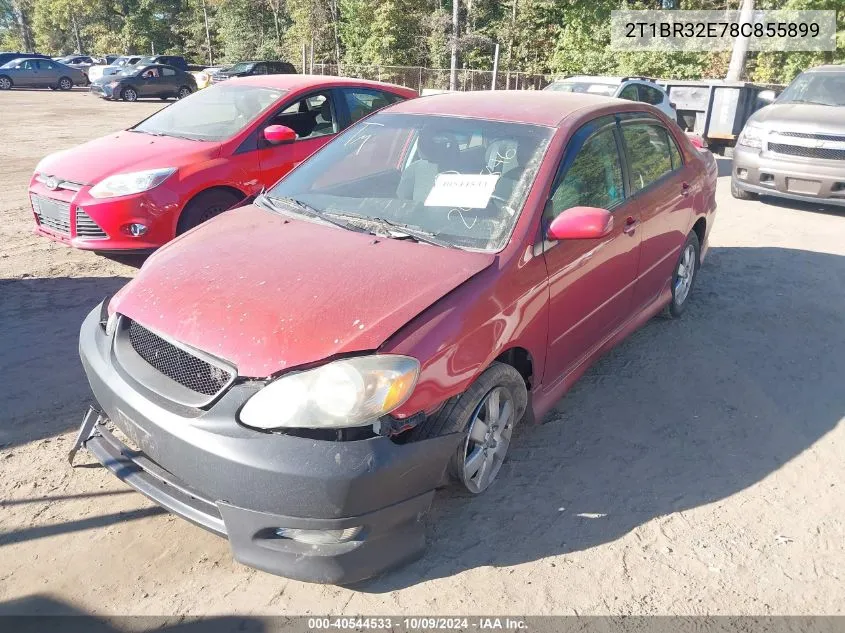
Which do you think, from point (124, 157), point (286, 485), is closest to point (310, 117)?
point (124, 157)

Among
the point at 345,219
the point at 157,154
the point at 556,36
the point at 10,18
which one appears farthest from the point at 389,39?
the point at 10,18

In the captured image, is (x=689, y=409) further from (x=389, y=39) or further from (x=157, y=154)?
(x=389, y=39)

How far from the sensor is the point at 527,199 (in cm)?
313

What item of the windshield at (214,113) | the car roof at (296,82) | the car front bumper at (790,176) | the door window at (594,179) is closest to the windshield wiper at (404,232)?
the door window at (594,179)

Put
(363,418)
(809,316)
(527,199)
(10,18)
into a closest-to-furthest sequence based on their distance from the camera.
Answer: (363,418) → (527,199) → (809,316) → (10,18)

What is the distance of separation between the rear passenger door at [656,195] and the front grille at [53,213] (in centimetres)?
444

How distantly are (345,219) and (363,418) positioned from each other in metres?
1.34

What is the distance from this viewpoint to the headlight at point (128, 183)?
5250 millimetres

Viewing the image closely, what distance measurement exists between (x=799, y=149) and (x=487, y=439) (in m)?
7.62

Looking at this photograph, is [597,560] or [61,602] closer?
[61,602]

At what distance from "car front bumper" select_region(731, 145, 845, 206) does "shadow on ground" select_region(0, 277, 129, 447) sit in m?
7.95

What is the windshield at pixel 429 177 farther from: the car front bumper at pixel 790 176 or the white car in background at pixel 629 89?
the white car in background at pixel 629 89

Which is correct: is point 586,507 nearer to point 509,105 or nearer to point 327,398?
point 327,398

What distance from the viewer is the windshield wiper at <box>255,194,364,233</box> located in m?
3.24
